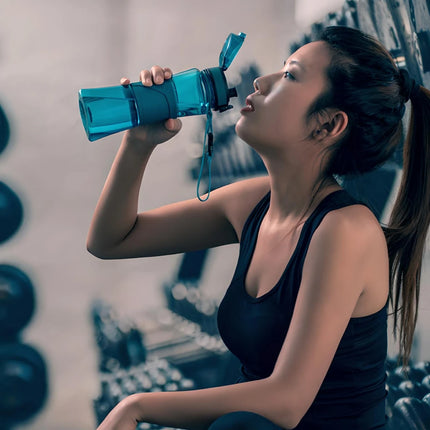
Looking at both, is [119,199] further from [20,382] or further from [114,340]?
[20,382]

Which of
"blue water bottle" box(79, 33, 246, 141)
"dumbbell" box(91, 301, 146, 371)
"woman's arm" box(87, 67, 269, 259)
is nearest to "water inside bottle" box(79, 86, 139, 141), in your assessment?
"blue water bottle" box(79, 33, 246, 141)

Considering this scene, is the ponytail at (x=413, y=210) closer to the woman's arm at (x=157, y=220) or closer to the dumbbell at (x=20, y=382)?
the woman's arm at (x=157, y=220)

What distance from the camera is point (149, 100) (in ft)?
3.22

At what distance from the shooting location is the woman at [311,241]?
87 centimetres

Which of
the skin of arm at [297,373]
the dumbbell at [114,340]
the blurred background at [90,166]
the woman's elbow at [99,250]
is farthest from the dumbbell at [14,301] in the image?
the skin of arm at [297,373]

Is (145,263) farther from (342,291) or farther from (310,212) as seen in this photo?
(342,291)

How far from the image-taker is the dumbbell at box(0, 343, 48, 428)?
1.65 meters

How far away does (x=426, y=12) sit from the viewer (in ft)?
5.81

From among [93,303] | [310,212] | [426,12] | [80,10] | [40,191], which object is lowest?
[93,303]

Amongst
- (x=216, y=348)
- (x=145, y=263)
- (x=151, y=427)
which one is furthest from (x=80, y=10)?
(x=151, y=427)

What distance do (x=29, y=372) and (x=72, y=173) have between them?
54 centimetres

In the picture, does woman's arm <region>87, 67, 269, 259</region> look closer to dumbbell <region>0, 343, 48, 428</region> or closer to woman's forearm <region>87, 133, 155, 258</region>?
woman's forearm <region>87, 133, 155, 258</region>

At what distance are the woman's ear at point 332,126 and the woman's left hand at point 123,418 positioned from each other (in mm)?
525

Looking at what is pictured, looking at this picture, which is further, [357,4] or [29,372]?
[357,4]
